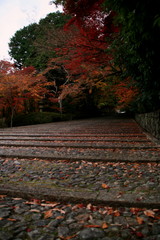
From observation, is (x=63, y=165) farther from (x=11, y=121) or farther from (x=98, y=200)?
(x=11, y=121)

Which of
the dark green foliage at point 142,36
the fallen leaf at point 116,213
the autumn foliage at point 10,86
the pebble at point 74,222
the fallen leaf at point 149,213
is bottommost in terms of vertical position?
the fallen leaf at point 116,213

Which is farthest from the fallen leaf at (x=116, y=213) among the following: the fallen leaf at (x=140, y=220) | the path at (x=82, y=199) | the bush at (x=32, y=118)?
the bush at (x=32, y=118)

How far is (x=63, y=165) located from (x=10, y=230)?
205 centimetres

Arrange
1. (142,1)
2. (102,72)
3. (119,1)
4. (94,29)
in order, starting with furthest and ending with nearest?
(102,72) → (94,29) → (119,1) → (142,1)

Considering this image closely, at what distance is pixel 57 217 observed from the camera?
6.05 ft

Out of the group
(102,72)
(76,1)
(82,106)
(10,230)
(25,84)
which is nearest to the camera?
(10,230)

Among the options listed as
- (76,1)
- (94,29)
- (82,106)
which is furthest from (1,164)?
(82,106)

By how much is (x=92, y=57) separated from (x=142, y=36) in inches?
261

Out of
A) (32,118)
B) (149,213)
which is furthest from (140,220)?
(32,118)

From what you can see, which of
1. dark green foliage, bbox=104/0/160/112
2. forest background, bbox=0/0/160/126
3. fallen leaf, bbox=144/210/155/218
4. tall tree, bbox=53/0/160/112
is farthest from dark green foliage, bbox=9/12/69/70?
fallen leaf, bbox=144/210/155/218

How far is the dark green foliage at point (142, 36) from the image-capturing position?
6.06 feet

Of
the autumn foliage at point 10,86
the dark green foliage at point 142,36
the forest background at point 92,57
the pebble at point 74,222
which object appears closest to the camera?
the pebble at point 74,222

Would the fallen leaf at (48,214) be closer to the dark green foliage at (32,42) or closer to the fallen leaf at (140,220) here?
the fallen leaf at (140,220)

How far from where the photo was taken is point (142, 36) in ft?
7.23
